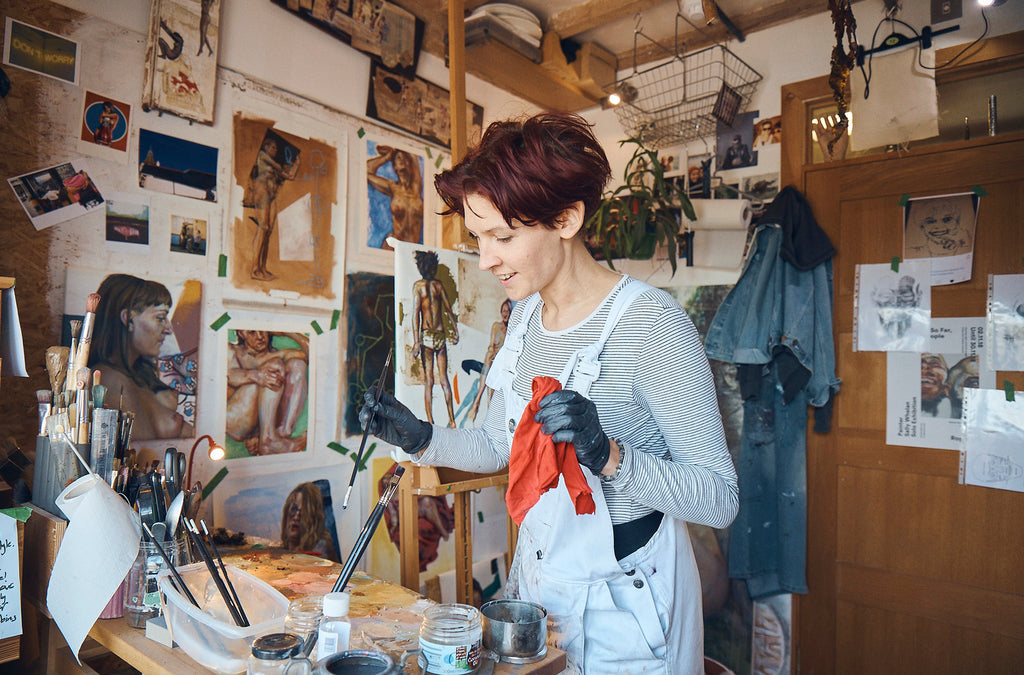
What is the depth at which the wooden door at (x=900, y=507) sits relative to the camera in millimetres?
2484

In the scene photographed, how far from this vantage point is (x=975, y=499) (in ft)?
8.28

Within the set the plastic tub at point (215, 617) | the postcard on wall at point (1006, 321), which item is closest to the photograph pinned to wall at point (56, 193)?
the plastic tub at point (215, 617)

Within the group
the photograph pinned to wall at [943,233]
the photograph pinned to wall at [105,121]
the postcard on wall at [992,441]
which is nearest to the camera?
the photograph pinned to wall at [105,121]

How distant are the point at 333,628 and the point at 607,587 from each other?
548 millimetres

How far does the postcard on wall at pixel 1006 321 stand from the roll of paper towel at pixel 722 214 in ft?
3.13

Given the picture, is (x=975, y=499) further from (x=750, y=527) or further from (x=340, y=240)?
(x=340, y=240)

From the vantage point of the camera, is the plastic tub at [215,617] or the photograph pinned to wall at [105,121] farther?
the photograph pinned to wall at [105,121]

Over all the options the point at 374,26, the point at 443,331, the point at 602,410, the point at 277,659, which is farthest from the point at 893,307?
the point at 277,659

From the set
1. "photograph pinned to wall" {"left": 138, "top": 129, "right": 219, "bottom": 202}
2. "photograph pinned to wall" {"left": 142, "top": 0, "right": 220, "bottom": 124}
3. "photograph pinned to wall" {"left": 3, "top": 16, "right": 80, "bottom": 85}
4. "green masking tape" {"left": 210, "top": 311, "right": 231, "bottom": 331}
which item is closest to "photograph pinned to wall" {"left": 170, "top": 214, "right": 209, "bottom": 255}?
"photograph pinned to wall" {"left": 138, "top": 129, "right": 219, "bottom": 202}

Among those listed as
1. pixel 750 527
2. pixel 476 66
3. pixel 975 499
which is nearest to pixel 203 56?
pixel 476 66

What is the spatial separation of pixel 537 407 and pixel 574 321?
0.37m

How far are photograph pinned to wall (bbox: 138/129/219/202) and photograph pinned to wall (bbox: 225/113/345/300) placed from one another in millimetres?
89

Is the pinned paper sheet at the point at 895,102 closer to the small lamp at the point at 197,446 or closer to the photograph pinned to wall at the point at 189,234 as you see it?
the photograph pinned to wall at the point at 189,234

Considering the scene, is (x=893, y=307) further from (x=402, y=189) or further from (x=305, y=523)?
(x=305, y=523)
